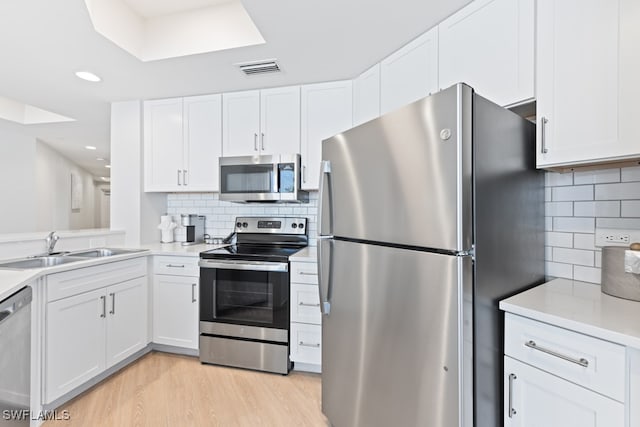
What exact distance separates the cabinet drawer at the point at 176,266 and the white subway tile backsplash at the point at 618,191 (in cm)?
261

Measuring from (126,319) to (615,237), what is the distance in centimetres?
309

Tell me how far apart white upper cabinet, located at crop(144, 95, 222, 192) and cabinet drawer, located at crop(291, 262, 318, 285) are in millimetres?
1166

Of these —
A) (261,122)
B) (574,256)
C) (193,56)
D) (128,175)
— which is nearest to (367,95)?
(261,122)

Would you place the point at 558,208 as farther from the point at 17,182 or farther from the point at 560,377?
the point at 17,182

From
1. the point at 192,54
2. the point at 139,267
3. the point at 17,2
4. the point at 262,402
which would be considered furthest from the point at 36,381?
the point at 192,54

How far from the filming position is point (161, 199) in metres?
3.32

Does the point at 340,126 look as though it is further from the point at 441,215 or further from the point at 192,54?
the point at 441,215

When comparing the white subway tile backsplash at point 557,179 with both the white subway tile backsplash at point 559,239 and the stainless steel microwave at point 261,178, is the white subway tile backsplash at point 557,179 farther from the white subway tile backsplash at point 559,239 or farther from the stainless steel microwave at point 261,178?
the stainless steel microwave at point 261,178

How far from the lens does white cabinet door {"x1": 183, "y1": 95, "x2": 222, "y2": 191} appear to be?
9.63 feet

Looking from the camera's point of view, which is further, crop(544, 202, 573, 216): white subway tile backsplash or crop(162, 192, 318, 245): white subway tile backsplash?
crop(162, 192, 318, 245): white subway tile backsplash

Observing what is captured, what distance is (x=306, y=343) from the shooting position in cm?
233

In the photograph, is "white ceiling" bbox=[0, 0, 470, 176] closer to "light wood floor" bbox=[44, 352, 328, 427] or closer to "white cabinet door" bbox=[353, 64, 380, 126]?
"white cabinet door" bbox=[353, 64, 380, 126]

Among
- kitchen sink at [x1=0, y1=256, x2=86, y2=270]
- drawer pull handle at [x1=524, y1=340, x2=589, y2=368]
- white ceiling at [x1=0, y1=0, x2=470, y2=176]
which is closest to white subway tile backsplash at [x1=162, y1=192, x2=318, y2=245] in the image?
white ceiling at [x1=0, y1=0, x2=470, y2=176]

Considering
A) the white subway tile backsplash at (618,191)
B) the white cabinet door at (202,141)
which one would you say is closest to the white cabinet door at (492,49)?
the white subway tile backsplash at (618,191)
